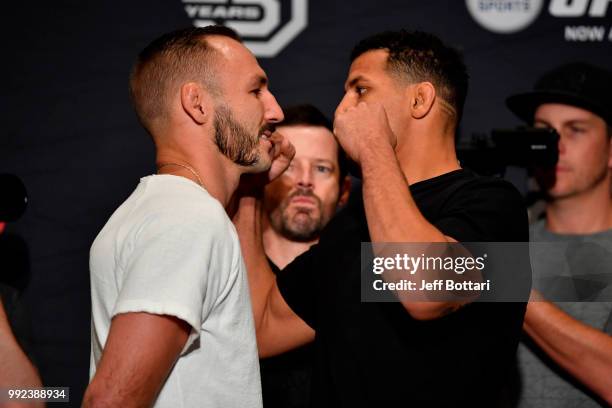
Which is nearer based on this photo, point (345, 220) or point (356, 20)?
point (345, 220)

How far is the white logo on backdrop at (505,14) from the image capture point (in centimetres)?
237

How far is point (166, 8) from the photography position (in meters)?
2.38

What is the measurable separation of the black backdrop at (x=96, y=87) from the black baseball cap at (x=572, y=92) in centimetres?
21

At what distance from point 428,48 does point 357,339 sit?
664 mm

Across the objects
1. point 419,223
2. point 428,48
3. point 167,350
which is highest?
point 428,48

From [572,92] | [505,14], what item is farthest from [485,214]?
[505,14]

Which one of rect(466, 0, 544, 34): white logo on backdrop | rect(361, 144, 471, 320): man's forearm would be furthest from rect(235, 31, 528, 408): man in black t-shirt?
rect(466, 0, 544, 34): white logo on backdrop

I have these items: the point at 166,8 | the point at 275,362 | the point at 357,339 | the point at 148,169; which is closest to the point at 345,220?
the point at 357,339

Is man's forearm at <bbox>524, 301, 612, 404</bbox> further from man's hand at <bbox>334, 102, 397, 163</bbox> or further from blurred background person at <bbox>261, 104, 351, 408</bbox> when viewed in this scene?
blurred background person at <bbox>261, 104, 351, 408</bbox>

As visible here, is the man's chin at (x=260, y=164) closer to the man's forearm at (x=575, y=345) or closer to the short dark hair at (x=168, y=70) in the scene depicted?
the short dark hair at (x=168, y=70)

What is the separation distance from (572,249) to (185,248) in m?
1.32

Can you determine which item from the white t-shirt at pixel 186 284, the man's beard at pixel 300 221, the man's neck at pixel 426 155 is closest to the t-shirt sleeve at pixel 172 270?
the white t-shirt at pixel 186 284

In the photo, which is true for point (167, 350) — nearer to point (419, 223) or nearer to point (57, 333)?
point (419, 223)

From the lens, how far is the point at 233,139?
1393mm
